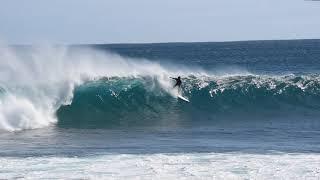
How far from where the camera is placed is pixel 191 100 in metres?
29.4

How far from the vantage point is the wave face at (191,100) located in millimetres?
26422

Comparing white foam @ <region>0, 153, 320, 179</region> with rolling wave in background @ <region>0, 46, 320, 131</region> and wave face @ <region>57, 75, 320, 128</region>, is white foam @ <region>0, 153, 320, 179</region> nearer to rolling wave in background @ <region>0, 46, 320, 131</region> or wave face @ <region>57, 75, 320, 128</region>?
rolling wave in background @ <region>0, 46, 320, 131</region>

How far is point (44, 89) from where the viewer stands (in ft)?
89.2

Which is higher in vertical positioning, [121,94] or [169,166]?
[121,94]

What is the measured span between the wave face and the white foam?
770cm

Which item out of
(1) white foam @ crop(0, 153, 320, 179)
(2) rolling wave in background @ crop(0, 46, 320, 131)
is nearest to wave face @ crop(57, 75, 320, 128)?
(2) rolling wave in background @ crop(0, 46, 320, 131)

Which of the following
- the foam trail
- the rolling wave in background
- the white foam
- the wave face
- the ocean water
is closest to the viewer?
the white foam

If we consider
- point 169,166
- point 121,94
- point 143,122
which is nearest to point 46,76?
point 121,94

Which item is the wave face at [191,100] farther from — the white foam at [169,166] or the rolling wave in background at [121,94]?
the white foam at [169,166]

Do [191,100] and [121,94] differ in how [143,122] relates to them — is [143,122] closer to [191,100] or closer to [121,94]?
[121,94]

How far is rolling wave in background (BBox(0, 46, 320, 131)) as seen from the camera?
25.5 m

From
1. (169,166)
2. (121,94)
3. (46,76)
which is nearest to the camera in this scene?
(169,166)

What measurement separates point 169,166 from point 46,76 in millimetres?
14911

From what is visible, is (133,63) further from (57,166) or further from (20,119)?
(57,166)
